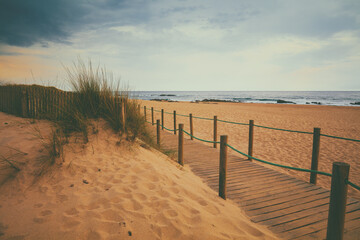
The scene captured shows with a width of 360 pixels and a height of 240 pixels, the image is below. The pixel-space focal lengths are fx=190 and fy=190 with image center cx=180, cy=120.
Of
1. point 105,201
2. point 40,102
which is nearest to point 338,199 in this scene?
point 105,201

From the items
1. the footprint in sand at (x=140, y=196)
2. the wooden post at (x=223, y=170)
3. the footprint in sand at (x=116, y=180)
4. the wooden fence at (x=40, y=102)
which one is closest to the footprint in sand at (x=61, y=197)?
the footprint in sand at (x=116, y=180)

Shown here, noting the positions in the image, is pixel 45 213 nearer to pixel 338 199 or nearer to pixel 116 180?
pixel 116 180

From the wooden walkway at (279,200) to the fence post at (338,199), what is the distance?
0.63 meters

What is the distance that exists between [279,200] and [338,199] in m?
1.56

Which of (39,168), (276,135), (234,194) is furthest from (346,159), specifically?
(39,168)

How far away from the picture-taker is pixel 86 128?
3.97 metres

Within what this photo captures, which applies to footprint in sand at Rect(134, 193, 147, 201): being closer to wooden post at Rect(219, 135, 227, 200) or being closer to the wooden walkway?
wooden post at Rect(219, 135, 227, 200)

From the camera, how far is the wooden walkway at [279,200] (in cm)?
252

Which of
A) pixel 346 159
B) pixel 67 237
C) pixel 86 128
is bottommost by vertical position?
pixel 346 159

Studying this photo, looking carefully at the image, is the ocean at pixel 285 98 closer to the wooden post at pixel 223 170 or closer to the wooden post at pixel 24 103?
the wooden post at pixel 24 103

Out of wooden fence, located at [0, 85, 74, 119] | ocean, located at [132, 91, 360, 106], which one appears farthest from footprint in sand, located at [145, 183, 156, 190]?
ocean, located at [132, 91, 360, 106]

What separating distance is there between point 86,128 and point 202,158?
3.11 m

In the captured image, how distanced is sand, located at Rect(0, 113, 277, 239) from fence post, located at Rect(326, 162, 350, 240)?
71 cm

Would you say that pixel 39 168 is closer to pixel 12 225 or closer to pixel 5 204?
pixel 5 204
